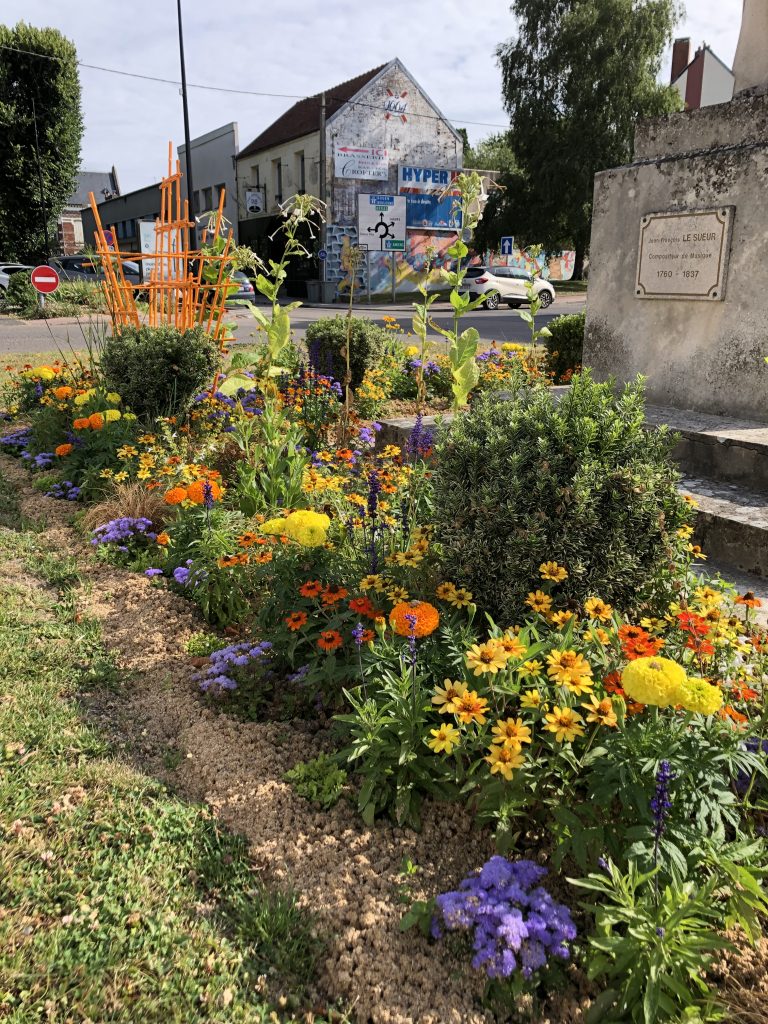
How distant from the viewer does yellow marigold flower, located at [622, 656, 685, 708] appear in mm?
Result: 1717

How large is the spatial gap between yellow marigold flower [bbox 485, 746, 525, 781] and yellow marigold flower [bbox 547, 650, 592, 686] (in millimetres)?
219

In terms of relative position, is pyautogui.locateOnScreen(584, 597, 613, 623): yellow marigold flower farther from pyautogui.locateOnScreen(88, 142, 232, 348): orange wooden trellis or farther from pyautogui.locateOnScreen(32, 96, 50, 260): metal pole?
pyautogui.locateOnScreen(32, 96, 50, 260): metal pole

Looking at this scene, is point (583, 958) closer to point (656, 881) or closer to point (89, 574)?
point (656, 881)

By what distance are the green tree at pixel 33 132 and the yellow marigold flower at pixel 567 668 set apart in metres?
27.7

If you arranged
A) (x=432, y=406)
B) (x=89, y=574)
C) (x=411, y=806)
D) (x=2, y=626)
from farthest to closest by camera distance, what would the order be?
(x=432, y=406) < (x=89, y=574) < (x=2, y=626) < (x=411, y=806)

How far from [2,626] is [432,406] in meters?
5.31

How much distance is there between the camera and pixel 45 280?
7527mm

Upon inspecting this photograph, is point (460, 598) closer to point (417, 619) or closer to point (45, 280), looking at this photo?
point (417, 619)

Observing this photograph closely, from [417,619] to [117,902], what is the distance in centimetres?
110

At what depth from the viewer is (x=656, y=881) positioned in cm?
165

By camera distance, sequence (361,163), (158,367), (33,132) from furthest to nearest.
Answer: (361,163) → (33,132) → (158,367)

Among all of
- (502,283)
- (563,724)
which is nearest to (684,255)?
(563,724)

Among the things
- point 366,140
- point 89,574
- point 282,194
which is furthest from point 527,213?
point 89,574

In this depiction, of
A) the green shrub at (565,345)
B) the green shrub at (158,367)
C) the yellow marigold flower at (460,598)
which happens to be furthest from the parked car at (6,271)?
the yellow marigold flower at (460,598)
